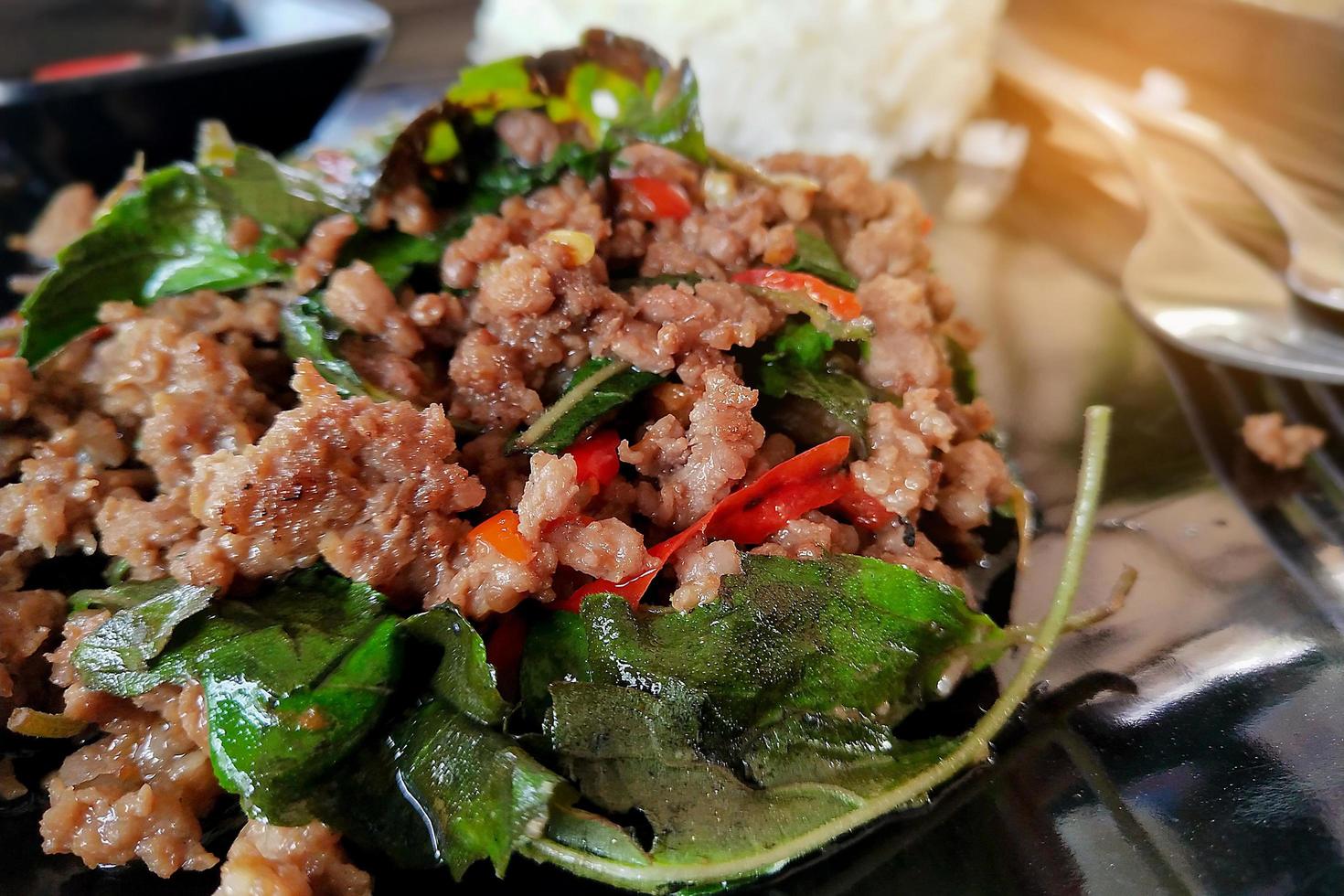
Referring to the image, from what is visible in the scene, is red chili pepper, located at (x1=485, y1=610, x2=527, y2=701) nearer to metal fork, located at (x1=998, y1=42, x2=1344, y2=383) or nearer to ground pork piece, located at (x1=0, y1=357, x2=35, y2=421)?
ground pork piece, located at (x1=0, y1=357, x2=35, y2=421)

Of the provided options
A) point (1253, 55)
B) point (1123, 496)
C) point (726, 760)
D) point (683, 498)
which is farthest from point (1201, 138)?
point (726, 760)

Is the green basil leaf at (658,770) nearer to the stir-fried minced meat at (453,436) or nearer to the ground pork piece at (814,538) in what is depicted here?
the stir-fried minced meat at (453,436)

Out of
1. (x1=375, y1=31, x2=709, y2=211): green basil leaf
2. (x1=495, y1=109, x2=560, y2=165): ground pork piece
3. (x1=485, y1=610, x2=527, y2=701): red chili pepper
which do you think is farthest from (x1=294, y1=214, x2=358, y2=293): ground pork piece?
(x1=485, y1=610, x2=527, y2=701): red chili pepper

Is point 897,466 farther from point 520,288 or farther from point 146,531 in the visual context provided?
point 146,531

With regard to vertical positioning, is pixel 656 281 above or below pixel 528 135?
below

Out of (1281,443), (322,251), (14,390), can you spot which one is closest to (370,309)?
(322,251)

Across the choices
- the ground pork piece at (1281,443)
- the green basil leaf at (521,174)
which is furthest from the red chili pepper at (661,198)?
the ground pork piece at (1281,443)
